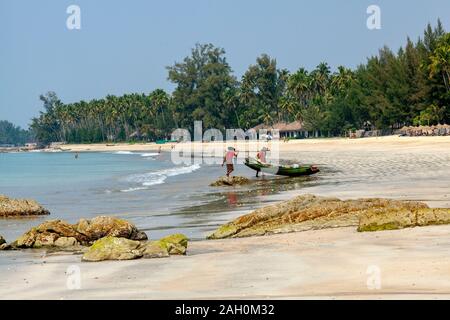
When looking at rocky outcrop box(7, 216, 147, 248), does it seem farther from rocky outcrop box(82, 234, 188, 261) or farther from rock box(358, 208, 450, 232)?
rock box(358, 208, 450, 232)

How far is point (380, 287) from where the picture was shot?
32.6 ft

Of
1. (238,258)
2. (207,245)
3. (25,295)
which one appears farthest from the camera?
(207,245)

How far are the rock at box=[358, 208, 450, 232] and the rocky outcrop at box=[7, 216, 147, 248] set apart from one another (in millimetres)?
5524

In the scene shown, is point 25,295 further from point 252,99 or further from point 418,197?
point 252,99

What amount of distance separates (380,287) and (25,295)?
4677 millimetres

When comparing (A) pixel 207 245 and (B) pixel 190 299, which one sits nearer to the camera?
(B) pixel 190 299

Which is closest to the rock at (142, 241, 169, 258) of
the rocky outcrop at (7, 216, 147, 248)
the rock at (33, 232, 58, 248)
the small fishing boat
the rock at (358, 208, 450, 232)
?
the rocky outcrop at (7, 216, 147, 248)

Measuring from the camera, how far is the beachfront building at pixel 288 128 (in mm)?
158250

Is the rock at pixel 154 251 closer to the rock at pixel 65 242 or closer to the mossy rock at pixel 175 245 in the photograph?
the mossy rock at pixel 175 245

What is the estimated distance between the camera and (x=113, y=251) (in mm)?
14398
